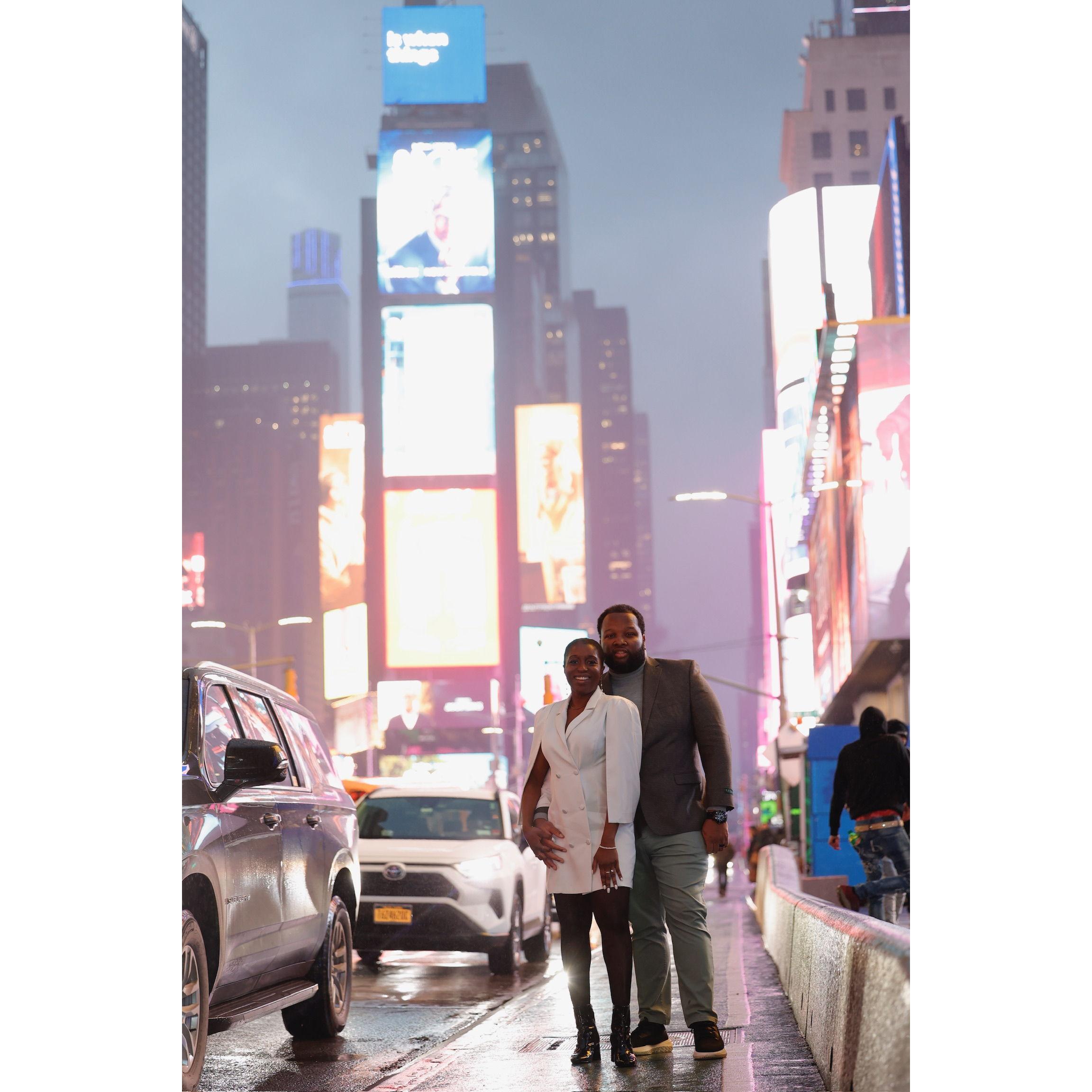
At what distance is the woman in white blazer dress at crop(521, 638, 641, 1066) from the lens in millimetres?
6805

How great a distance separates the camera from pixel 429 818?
1470 cm

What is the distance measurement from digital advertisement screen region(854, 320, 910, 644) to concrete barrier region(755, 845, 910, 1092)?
24994 millimetres

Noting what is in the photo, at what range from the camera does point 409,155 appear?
119 meters

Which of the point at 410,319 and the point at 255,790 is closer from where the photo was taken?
the point at 255,790

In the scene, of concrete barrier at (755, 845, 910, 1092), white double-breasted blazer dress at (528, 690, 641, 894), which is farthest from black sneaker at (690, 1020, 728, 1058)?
white double-breasted blazer dress at (528, 690, 641, 894)

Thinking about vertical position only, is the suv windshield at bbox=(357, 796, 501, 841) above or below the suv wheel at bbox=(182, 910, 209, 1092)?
below

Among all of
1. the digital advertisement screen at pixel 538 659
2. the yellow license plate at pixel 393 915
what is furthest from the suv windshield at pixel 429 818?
the digital advertisement screen at pixel 538 659

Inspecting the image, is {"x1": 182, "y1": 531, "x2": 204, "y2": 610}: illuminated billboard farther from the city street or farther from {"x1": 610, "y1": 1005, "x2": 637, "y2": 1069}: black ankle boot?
{"x1": 610, "y1": 1005, "x2": 637, "y2": 1069}: black ankle boot

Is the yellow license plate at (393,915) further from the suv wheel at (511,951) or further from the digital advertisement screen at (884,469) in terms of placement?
the digital advertisement screen at (884,469)
